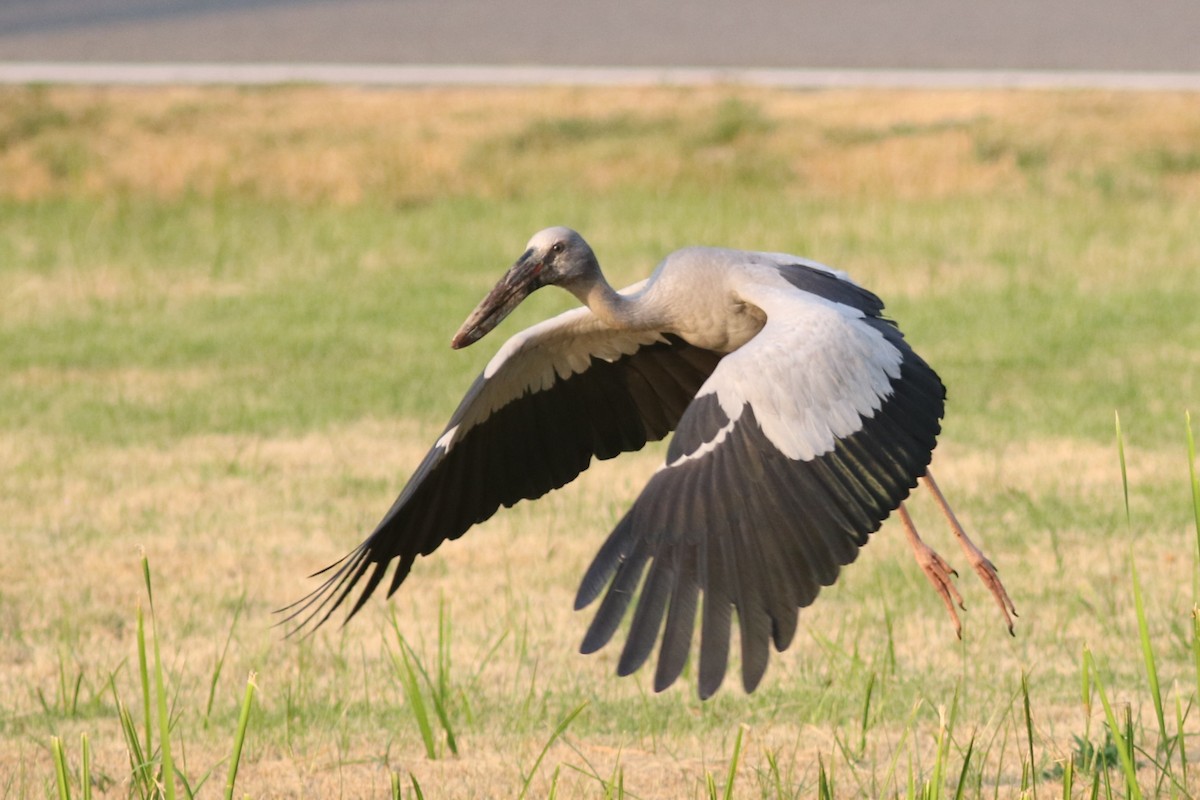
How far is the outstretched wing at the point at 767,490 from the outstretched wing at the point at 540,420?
848 millimetres

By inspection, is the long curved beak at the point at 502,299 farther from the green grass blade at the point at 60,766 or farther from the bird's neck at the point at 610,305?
the green grass blade at the point at 60,766

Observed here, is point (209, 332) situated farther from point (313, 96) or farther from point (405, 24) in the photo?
point (405, 24)

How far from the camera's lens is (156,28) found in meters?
14.9

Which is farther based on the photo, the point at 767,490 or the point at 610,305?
the point at 610,305

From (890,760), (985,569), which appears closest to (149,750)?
(890,760)

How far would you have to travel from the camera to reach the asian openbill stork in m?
3.21

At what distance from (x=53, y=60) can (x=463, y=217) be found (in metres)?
4.94

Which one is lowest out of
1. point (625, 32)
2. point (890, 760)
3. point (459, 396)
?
point (890, 760)

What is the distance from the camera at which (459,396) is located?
7.56 m

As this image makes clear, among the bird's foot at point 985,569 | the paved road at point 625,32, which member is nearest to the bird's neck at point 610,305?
the bird's foot at point 985,569

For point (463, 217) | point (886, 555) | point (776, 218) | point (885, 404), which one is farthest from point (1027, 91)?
point (885, 404)

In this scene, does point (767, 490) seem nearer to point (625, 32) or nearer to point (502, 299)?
point (502, 299)

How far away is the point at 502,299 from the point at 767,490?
1052 mm

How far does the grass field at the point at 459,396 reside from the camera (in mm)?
4199
